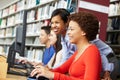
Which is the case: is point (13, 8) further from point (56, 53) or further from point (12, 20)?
point (56, 53)

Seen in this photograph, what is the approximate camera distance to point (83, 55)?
1.57 m

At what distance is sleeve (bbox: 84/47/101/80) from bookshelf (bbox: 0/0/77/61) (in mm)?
2459

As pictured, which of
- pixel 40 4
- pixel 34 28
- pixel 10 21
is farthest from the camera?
pixel 10 21

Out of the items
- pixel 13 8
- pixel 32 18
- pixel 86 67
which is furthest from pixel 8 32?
pixel 86 67

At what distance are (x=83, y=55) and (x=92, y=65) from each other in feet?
0.38

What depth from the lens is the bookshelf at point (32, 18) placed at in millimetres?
5685

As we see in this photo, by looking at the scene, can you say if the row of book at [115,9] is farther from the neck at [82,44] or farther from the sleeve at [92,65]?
the sleeve at [92,65]

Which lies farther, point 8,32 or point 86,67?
point 8,32

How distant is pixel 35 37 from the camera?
667cm

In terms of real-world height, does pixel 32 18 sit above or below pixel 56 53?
above

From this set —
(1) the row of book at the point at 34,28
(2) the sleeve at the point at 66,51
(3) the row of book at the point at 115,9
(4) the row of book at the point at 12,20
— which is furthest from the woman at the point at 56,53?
(4) the row of book at the point at 12,20

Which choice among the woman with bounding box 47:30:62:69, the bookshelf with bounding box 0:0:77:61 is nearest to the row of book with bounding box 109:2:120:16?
the bookshelf with bounding box 0:0:77:61

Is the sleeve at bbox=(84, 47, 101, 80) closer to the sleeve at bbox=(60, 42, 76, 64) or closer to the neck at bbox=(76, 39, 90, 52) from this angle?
the neck at bbox=(76, 39, 90, 52)

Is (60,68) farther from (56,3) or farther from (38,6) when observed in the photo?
(38,6)
